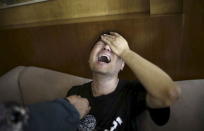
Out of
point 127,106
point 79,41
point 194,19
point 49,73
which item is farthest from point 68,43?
point 194,19

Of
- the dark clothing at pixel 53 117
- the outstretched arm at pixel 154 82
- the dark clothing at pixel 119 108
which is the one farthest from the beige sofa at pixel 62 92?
the dark clothing at pixel 53 117

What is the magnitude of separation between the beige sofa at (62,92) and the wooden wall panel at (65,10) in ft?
1.12

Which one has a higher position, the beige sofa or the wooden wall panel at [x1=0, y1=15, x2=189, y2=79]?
the wooden wall panel at [x1=0, y1=15, x2=189, y2=79]

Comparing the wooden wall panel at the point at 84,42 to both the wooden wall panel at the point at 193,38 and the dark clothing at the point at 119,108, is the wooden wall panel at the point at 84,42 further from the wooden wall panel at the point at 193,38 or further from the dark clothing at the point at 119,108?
the dark clothing at the point at 119,108

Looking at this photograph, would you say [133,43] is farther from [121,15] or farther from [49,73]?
[49,73]

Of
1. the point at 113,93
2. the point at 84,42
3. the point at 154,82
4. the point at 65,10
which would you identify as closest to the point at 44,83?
the point at 84,42

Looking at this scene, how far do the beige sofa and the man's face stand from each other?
30 centimetres

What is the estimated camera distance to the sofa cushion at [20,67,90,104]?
5.69 ft

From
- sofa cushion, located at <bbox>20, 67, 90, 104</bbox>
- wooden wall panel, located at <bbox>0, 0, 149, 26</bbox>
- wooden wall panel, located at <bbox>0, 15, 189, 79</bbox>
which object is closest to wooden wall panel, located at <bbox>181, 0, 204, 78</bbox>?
wooden wall panel, located at <bbox>0, 15, 189, 79</bbox>

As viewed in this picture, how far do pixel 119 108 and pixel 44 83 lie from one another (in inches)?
24.3

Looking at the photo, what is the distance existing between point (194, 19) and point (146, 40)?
0.27 m

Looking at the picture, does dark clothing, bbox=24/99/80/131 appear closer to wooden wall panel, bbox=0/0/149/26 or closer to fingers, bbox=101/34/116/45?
fingers, bbox=101/34/116/45

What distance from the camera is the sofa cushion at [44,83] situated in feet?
5.69

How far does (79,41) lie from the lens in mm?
1762
